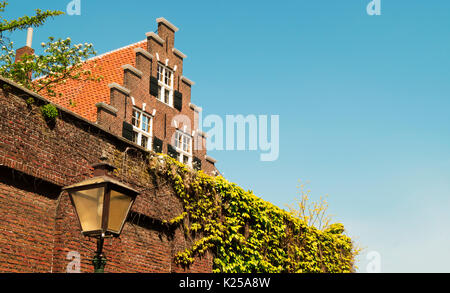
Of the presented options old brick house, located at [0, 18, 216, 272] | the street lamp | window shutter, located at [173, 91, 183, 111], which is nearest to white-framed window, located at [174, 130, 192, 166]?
window shutter, located at [173, 91, 183, 111]

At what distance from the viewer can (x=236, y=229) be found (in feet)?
44.3

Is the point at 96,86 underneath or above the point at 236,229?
above

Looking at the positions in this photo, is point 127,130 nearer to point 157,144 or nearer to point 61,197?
point 157,144

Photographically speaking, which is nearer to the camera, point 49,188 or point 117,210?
point 117,210

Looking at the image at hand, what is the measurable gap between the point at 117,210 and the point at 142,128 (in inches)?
531

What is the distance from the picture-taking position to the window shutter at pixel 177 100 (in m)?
21.2

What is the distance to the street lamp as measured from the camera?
5570mm

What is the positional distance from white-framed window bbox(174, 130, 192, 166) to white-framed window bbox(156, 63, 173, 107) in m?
1.36

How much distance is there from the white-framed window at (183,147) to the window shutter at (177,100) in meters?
1.11

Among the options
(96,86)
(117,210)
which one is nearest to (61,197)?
(117,210)

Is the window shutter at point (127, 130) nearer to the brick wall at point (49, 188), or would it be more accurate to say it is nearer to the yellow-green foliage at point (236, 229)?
the yellow-green foliage at point (236, 229)

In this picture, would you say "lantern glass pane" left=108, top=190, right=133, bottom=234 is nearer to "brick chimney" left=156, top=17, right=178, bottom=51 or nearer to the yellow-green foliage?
the yellow-green foliage

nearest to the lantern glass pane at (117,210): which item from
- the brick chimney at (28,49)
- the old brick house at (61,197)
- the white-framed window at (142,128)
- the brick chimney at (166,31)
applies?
the old brick house at (61,197)
